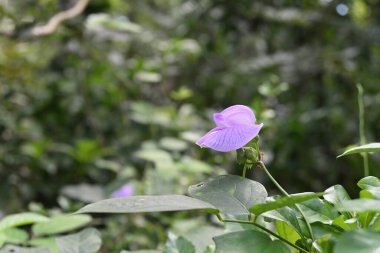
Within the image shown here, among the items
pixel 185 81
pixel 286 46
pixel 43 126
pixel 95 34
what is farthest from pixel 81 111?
pixel 286 46

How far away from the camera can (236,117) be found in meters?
0.55

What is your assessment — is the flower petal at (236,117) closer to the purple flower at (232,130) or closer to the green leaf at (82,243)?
the purple flower at (232,130)

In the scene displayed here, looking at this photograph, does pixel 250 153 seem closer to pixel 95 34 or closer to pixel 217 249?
pixel 217 249

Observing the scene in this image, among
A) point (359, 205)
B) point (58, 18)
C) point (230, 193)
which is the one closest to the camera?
point (359, 205)

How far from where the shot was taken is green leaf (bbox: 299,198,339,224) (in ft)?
1.69

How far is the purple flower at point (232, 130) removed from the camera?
53cm

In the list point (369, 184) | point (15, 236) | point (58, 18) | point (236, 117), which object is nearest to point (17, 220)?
point (15, 236)

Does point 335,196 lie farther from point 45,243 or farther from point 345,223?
point 45,243

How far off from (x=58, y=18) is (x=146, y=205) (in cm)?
152


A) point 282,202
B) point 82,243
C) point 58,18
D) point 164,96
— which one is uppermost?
point 58,18

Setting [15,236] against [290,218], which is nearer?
[290,218]

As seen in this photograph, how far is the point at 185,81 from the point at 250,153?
2151 mm

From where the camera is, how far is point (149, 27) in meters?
2.99

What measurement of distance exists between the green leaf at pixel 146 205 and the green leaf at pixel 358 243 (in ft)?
0.37
